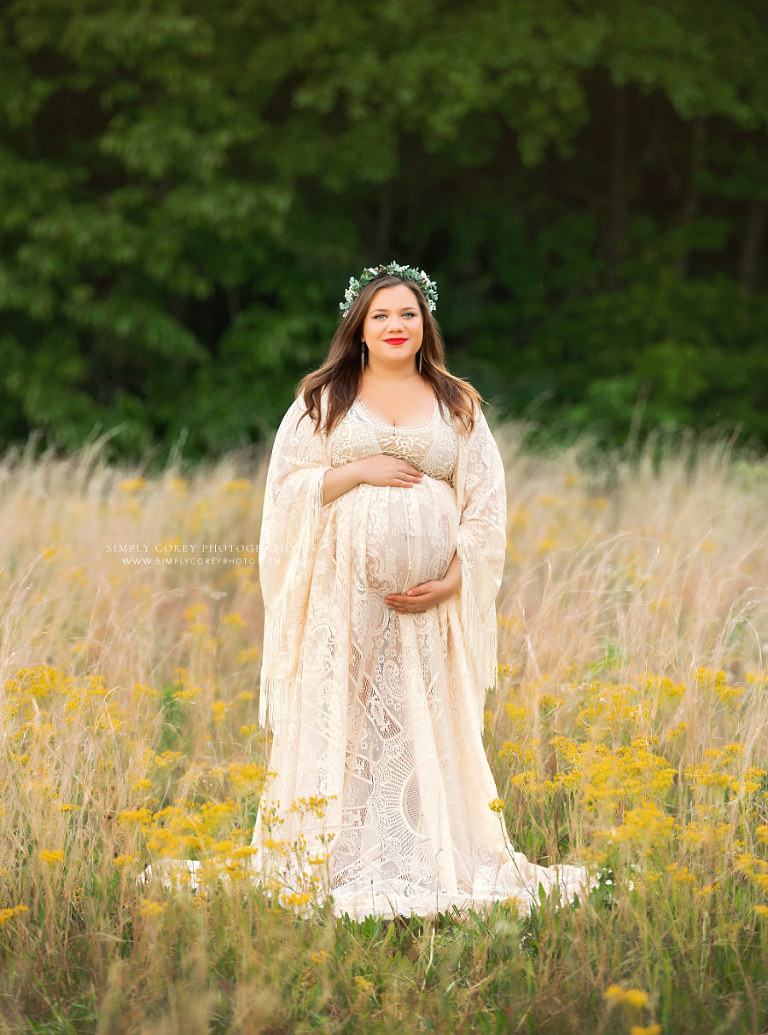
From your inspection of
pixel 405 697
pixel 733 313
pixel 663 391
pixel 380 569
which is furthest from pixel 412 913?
pixel 733 313

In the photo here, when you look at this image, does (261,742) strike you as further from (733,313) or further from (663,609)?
(733,313)

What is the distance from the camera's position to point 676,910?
2801 millimetres

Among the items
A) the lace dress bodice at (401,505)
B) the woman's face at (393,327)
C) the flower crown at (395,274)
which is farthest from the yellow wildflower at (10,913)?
the flower crown at (395,274)

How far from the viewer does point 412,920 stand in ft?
9.89

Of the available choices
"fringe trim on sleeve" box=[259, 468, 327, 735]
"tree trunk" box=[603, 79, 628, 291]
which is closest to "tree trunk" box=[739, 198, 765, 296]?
"tree trunk" box=[603, 79, 628, 291]

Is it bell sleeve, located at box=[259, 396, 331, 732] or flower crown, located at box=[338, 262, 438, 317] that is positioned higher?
flower crown, located at box=[338, 262, 438, 317]

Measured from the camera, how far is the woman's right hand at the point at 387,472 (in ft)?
10.4

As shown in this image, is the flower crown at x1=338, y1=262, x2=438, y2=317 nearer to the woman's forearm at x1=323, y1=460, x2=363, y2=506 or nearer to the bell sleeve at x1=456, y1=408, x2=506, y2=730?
the bell sleeve at x1=456, y1=408, x2=506, y2=730

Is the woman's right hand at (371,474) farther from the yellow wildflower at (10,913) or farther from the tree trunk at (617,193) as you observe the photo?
the tree trunk at (617,193)

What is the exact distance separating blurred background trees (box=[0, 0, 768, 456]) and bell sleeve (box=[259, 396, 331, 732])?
8.07 meters

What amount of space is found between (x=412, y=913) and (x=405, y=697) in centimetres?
64

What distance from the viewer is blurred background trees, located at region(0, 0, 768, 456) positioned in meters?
11.0

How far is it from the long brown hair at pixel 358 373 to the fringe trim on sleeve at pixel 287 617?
235mm

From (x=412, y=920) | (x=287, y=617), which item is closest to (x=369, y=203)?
(x=287, y=617)
